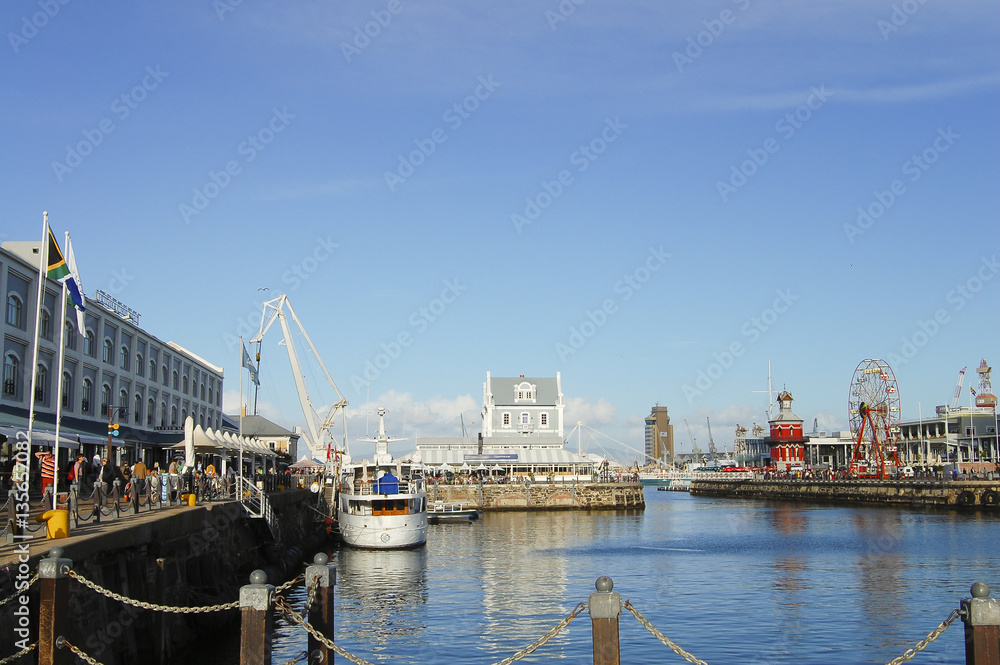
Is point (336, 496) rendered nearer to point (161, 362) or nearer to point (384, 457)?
point (384, 457)

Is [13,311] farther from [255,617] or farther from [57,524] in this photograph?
[255,617]

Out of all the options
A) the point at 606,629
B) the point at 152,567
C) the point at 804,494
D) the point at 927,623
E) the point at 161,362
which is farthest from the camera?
the point at 804,494

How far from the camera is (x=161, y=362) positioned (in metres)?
72.2

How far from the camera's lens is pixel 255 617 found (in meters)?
14.9

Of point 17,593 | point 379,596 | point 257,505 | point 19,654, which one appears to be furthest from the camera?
point 257,505

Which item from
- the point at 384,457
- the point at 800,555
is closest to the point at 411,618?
the point at 800,555

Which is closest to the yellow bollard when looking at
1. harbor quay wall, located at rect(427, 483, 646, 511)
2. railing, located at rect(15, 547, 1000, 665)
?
railing, located at rect(15, 547, 1000, 665)

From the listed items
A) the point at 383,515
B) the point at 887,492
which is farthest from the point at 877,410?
the point at 383,515

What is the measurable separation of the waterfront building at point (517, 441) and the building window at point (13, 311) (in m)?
76.5

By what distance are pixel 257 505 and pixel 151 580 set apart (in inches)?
781

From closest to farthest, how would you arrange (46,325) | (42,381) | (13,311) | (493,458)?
(13,311), (46,325), (42,381), (493,458)

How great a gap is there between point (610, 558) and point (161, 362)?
39.3m

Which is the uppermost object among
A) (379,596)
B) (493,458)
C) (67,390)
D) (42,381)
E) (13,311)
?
(13,311)

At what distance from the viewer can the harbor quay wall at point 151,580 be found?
65.0ft
